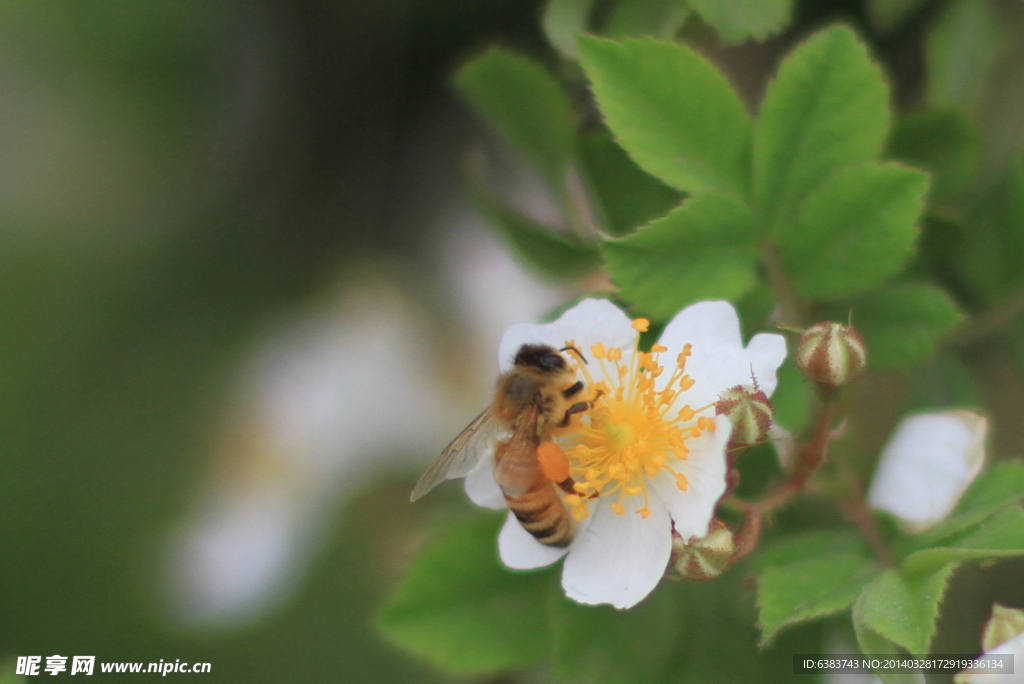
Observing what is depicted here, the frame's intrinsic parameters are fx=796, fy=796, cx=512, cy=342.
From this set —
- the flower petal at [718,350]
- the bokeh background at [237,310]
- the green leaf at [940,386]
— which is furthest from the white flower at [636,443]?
the bokeh background at [237,310]

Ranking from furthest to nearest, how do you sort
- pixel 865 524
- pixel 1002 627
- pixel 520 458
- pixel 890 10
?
pixel 890 10 → pixel 865 524 → pixel 520 458 → pixel 1002 627

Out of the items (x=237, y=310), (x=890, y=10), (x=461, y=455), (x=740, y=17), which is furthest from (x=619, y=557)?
(x=237, y=310)

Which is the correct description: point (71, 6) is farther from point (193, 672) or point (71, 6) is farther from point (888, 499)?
point (888, 499)

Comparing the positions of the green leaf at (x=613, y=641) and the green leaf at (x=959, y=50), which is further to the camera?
the green leaf at (x=959, y=50)

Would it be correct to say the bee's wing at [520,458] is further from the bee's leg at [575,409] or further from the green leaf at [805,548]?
the green leaf at [805,548]

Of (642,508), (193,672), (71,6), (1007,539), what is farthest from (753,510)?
(71,6)

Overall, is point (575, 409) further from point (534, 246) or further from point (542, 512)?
point (534, 246)
